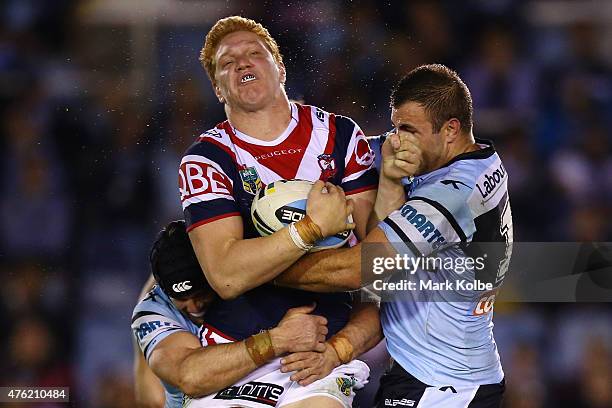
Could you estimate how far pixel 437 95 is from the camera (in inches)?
157

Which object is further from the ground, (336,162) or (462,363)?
(336,162)

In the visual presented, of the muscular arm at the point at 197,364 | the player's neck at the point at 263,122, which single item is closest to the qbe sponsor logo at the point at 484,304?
the muscular arm at the point at 197,364

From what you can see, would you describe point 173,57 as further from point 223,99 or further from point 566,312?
point 566,312

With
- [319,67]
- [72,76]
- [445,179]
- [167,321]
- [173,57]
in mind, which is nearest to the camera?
[445,179]

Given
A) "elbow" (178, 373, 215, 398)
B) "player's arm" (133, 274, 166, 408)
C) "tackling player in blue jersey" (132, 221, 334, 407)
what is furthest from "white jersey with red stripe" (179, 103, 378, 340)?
"player's arm" (133, 274, 166, 408)

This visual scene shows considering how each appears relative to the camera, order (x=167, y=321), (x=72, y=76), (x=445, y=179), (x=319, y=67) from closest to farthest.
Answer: (x=445, y=179) → (x=167, y=321) → (x=319, y=67) → (x=72, y=76)

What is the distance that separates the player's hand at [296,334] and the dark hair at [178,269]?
0.42m

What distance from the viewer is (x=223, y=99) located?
4.27 meters

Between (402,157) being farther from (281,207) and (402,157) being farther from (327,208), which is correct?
(281,207)

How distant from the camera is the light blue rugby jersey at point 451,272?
150 inches

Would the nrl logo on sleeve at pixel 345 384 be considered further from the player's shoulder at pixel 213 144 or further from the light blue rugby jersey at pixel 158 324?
the player's shoulder at pixel 213 144

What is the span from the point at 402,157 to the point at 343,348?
77 cm

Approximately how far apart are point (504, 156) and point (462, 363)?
9.90ft

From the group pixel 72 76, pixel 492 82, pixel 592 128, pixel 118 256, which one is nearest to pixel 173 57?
pixel 72 76
